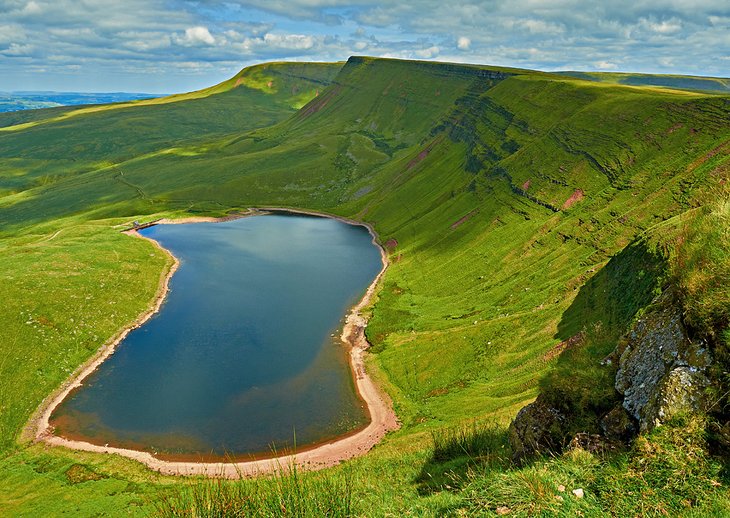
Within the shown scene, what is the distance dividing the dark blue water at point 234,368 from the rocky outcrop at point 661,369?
31954 millimetres

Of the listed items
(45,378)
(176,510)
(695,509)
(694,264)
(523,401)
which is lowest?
(45,378)

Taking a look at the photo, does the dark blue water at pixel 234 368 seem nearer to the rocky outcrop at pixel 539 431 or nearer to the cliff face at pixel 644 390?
the rocky outcrop at pixel 539 431

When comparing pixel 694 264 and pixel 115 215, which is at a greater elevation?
pixel 694 264

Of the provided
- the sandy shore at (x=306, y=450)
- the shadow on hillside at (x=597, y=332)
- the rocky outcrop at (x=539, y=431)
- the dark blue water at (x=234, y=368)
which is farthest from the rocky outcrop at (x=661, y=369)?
the dark blue water at (x=234, y=368)

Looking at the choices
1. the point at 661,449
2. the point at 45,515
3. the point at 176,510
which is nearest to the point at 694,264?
the point at 661,449

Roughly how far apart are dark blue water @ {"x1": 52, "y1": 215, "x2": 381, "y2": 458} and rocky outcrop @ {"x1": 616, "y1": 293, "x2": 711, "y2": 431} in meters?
32.0

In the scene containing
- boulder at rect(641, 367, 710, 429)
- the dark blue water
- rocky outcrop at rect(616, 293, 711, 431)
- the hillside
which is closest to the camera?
boulder at rect(641, 367, 710, 429)

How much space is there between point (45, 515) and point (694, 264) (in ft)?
178

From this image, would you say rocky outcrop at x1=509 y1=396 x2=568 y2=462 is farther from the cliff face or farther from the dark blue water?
the dark blue water

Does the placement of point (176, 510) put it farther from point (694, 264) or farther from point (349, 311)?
point (349, 311)

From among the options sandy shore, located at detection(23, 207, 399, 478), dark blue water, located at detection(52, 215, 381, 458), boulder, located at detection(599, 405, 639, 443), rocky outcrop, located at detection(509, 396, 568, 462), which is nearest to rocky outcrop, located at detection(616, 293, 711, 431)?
boulder, located at detection(599, 405, 639, 443)

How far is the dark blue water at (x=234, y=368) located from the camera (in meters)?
56.0

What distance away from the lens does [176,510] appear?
16172 millimetres

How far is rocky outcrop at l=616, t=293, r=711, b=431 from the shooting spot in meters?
14.1
